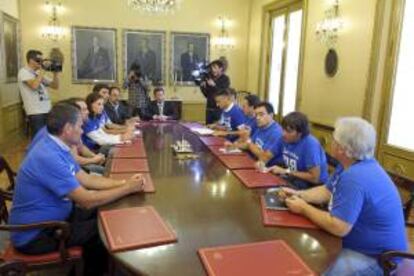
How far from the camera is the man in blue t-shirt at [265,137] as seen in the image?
2.88 metres

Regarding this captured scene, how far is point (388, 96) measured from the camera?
390 cm

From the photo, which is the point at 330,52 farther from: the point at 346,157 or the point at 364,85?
the point at 346,157

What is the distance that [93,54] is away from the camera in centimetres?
684

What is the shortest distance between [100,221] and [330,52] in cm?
419

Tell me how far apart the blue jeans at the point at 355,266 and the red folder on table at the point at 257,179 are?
0.68 metres

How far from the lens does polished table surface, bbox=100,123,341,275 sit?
1.24 meters

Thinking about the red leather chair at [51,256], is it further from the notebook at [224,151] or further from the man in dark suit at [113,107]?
the man in dark suit at [113,107]

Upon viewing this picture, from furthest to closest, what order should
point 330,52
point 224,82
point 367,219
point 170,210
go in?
1. point 224,82
2. point 330,52
3. point 170,210
4. point 367,219

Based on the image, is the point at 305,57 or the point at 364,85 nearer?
the point at 364,85

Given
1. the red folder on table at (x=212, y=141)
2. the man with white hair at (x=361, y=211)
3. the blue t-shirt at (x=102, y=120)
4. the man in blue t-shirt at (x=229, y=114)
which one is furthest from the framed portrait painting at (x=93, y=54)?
the man with white hair at (x=361, y=211)

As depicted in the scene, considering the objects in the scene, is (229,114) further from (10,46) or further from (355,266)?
(10,46)

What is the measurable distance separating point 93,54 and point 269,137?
16.3ft

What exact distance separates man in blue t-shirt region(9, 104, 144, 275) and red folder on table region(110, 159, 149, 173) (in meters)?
0.45

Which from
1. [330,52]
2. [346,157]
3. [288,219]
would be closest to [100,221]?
[288,219]
